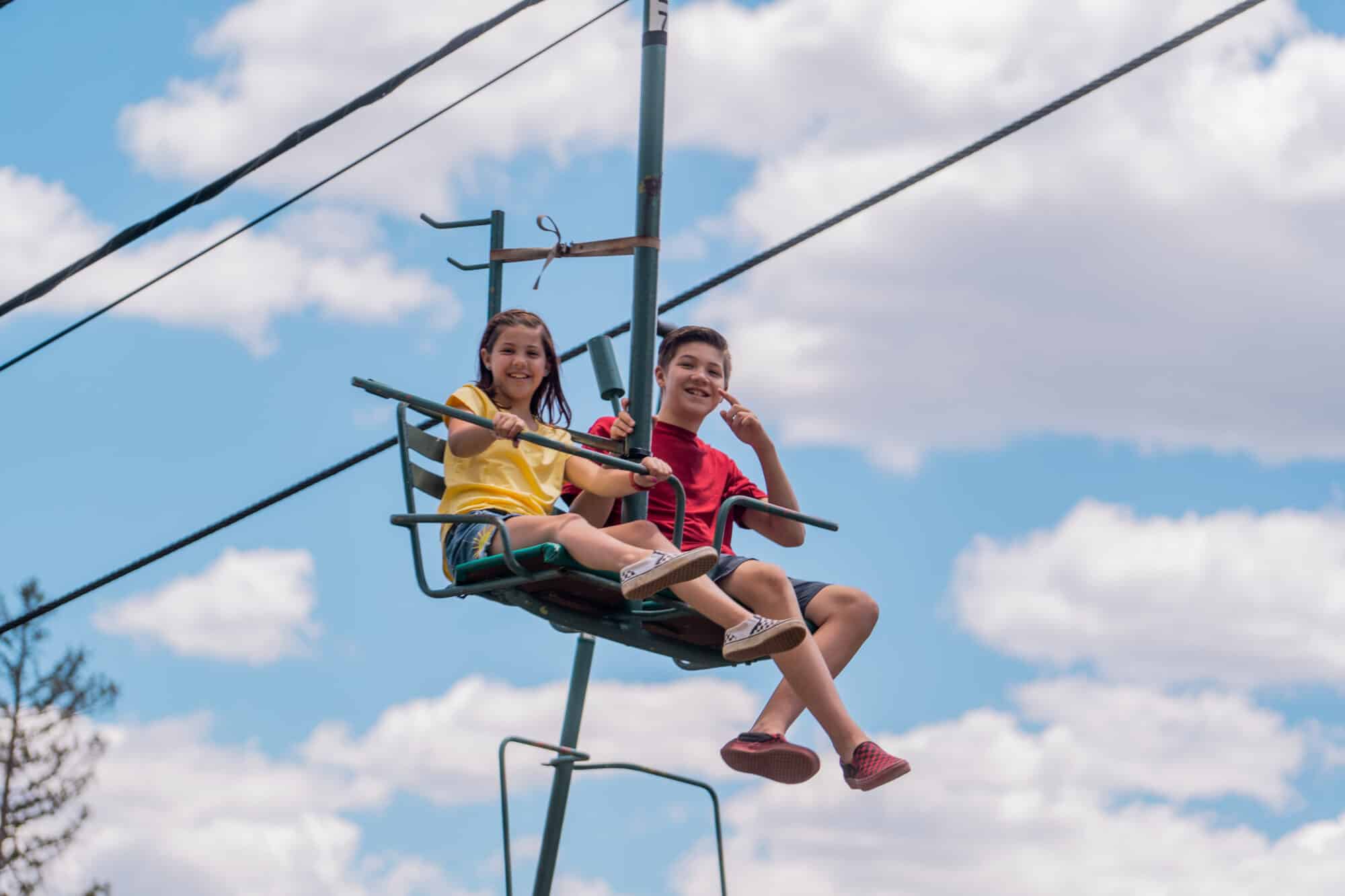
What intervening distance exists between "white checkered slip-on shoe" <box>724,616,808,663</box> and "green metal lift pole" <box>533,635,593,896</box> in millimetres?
1267

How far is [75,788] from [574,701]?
20.2 meters

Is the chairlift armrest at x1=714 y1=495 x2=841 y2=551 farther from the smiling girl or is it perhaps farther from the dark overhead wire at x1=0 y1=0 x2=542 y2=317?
the dark overhead wire at x1=0 y1=0 x2=542 y2=317

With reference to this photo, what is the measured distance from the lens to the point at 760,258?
7.28m

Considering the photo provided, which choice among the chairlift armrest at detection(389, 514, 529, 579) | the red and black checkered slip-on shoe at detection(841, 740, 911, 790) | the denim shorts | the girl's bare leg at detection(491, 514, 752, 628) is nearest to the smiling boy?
the red and black checkered slip-on shoe at detection(841, 740, 911, 790)

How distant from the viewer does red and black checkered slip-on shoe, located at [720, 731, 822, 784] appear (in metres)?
5.64

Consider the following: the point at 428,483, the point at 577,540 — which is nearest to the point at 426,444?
the point at 428,483

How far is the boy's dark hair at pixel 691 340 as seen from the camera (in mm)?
6219

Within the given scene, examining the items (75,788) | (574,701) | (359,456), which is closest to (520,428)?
(574,701)

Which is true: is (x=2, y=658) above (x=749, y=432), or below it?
above

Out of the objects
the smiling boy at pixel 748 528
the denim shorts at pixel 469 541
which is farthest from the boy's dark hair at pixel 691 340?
the denim shorts at pixel 469 541

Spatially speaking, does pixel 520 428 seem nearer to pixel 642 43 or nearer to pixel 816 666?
pixel 816 666

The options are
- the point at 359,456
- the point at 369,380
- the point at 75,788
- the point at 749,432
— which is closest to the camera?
the point at 369,380

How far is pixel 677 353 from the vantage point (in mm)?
6215

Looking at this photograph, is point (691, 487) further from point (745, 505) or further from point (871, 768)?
point (871, 768)
